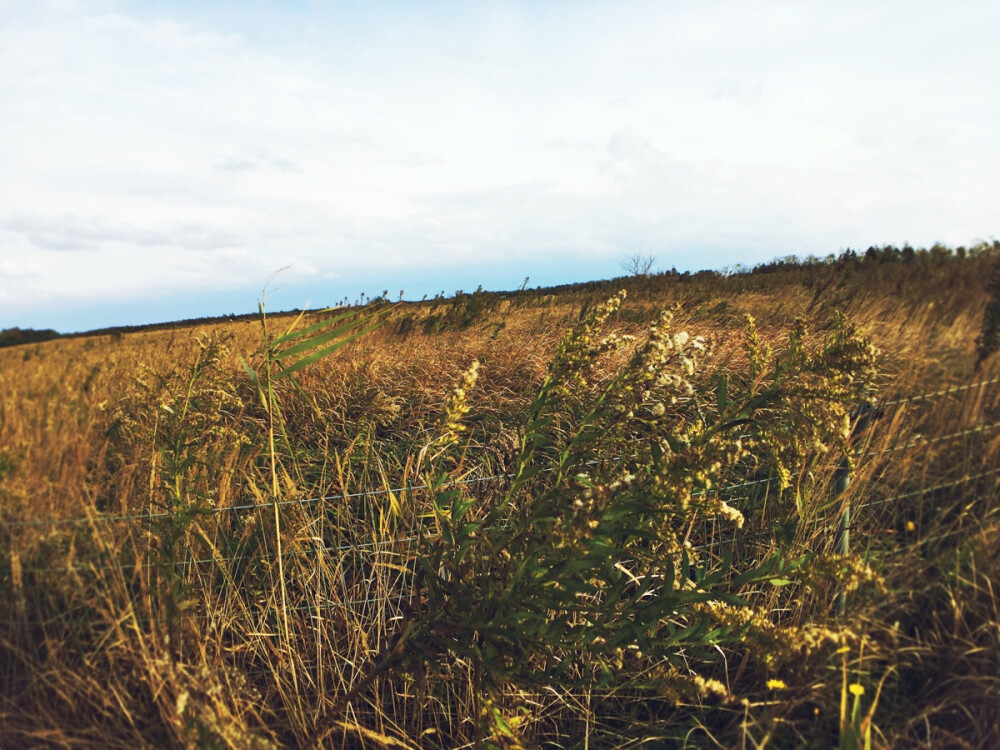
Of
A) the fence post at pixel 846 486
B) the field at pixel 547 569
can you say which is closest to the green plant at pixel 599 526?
the field at pixel 547 569

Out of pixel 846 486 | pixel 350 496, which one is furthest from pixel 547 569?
pixel 846 486

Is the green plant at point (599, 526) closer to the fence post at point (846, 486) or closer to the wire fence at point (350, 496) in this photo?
the wire fence at point (350, 496)

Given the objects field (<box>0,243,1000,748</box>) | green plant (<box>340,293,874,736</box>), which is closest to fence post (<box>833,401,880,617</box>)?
field (<box>0,243,1000,748</box>)

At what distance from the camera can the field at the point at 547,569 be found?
6.72 feet

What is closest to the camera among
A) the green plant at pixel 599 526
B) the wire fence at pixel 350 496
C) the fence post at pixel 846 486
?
the green plant at pixel 599 526

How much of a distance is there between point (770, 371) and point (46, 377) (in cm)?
386

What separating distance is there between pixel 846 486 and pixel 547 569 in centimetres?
144

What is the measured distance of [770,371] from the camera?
454 cm

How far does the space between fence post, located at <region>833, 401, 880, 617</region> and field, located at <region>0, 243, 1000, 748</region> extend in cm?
1

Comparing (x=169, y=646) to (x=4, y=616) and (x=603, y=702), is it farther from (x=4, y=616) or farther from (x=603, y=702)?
(x=603, y=702)

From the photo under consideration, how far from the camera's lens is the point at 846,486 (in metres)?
2.79

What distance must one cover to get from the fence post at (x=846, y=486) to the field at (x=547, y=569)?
1cm

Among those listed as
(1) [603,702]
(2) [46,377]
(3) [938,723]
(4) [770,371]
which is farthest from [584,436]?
(4) [770,371]

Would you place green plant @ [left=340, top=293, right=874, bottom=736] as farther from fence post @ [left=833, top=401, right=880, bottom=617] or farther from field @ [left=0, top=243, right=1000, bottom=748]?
fence post @ [left=833, top=401, right=880, bottom=617]
